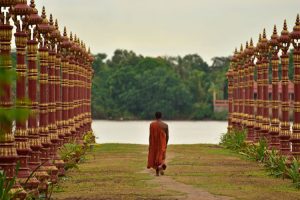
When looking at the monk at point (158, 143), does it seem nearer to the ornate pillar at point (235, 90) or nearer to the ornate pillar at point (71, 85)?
the ornate pillar at point (71, 85)

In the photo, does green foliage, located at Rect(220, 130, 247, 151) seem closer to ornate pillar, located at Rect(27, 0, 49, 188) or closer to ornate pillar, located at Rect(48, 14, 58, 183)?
ornate pillar, located at Rect(48, 14, 58, 183)

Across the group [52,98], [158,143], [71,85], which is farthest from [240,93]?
[52,98]

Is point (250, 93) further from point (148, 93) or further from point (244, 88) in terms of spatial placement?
point (148, 93)

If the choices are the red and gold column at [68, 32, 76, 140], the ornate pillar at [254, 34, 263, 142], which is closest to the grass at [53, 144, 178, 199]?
the red and gold column at [68, 32, 76, 140]

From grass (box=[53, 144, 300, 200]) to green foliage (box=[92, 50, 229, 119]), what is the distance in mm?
93319

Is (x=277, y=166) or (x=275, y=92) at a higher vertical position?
(x=275, y=92)

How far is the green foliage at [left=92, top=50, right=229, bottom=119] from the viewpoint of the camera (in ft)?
407

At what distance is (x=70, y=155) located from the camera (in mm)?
25844

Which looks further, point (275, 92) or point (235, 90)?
point (235, 90)

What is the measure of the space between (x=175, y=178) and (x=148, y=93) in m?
104

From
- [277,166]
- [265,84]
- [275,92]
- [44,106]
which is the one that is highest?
[265,84]

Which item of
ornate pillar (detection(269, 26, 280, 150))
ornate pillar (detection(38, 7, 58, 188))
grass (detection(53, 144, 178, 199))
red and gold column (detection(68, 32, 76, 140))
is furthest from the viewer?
red and gold column (detection(68, 32, 76, 140))

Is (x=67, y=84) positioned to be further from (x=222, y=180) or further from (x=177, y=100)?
(x=177, y=100)

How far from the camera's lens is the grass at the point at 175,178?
56.4ft
